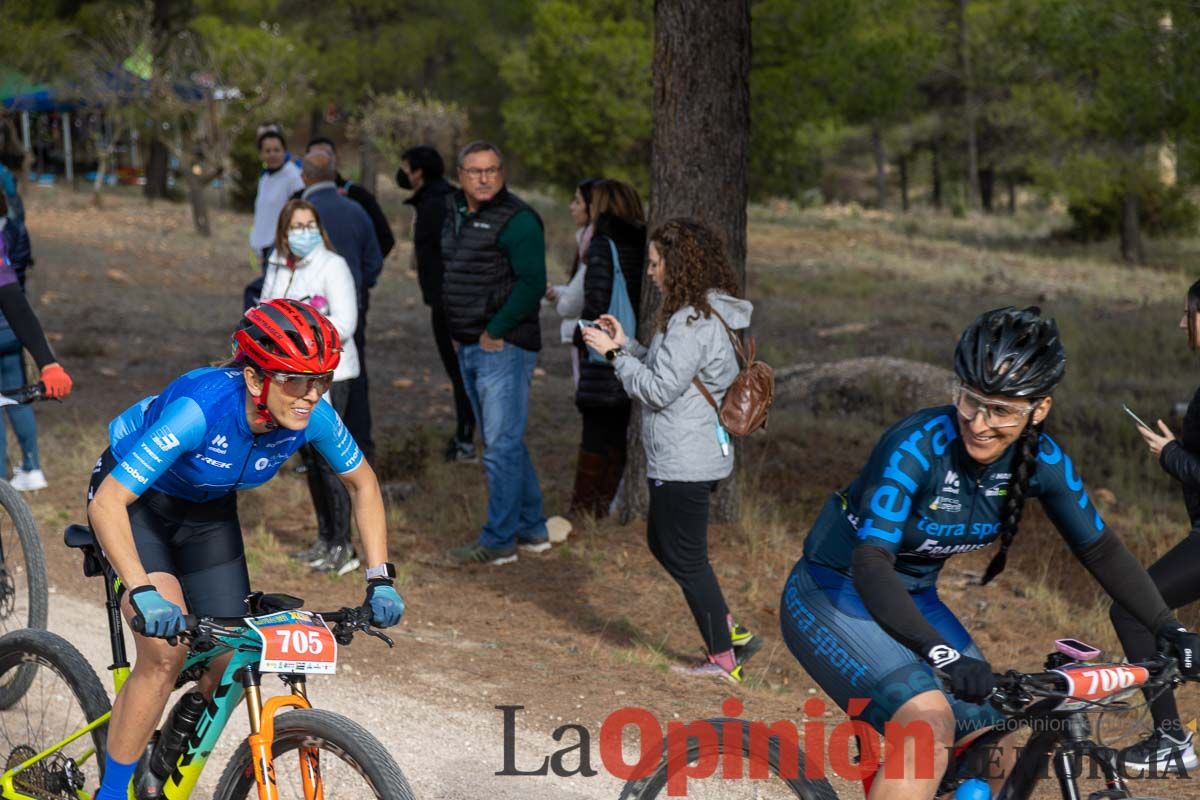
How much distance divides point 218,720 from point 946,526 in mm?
1996

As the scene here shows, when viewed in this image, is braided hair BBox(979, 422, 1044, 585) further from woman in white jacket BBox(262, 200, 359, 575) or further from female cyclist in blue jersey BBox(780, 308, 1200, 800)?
woman in white jacket BBox(262, 200, 359, 575)

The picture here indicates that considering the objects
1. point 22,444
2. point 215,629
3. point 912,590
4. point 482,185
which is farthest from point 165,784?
point 22,444

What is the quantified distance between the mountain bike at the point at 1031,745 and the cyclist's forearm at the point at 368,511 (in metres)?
1.01

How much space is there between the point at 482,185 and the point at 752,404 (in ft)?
7.40

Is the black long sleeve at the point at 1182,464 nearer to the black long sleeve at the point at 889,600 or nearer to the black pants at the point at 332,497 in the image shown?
the black long sleeve at the point at 889,600

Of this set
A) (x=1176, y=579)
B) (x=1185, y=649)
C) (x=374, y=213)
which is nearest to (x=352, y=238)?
(x=374, y=213)

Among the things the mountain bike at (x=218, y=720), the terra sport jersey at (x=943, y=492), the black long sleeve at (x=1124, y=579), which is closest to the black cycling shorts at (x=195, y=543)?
the mountain bike at (x=218, y=720)

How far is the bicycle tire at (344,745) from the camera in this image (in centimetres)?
332

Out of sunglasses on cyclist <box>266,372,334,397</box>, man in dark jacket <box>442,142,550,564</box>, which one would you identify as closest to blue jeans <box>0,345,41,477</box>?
man in dark jacket <box>442,142,550,564</box>

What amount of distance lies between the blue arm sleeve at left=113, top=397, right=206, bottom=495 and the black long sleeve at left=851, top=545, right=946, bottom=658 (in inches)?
69.1

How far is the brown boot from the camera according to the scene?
28.8 ft

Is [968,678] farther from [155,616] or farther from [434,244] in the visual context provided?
[434,244]

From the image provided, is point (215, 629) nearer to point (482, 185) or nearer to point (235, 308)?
point (482, 185)

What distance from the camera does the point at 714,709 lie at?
238 inches
